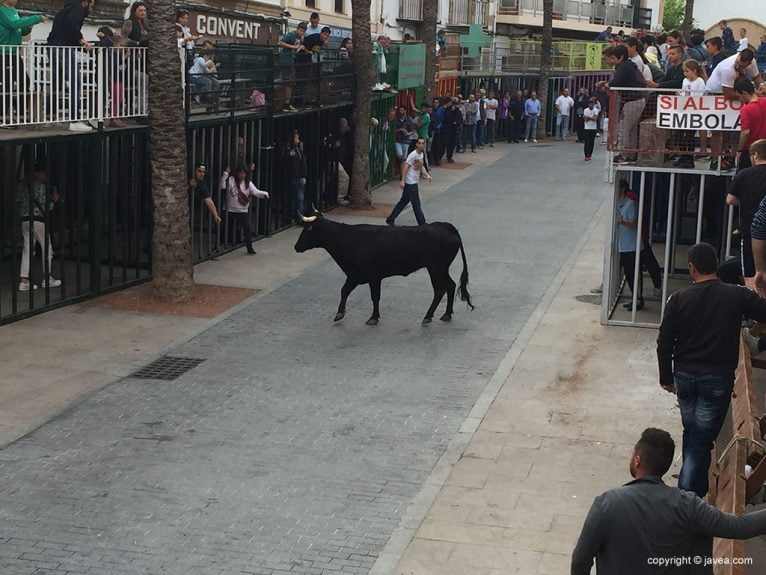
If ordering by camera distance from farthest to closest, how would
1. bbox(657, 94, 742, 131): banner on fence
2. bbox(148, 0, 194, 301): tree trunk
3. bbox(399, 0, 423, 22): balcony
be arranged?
bbox(399, 0, 423, 22): balcony, bbox(148, 0, 194, 301): tree trunk, bbox(657, 94, 742, 131): banner on fence

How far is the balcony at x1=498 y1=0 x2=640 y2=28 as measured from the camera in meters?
54.2

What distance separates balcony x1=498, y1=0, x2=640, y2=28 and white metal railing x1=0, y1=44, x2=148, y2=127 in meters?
38.9

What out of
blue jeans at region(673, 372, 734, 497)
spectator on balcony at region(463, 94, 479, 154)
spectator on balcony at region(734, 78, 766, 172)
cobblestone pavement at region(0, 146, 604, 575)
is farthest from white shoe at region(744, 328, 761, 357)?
spectator on balcony at region(463, 94, 479, 154)

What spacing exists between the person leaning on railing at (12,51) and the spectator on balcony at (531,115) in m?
27.5

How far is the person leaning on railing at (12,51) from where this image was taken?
585 inches

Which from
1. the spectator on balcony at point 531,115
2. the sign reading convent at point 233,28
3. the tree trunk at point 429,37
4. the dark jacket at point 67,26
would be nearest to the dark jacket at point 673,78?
the dark jacket at point 67,26

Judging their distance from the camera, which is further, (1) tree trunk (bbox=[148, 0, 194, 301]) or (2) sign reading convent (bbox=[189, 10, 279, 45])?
(2) sign reading convent (bbox=[189, 10, 279, 45])

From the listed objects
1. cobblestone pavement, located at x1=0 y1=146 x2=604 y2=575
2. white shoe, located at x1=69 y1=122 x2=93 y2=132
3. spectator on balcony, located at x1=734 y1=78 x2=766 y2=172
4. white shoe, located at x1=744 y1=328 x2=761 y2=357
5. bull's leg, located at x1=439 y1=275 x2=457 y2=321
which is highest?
spectator on balcony, located at x1=734 y1=78 x2=766 y2=172

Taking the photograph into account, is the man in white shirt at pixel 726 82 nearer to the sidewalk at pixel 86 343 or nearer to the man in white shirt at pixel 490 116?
the sidewalk at pixel 86 343

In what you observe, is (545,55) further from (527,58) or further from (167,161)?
(167,161)

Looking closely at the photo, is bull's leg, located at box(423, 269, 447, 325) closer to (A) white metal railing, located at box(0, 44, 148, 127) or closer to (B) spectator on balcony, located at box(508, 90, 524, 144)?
(A) white metal railing, located at box(0, 44, 148, 127)

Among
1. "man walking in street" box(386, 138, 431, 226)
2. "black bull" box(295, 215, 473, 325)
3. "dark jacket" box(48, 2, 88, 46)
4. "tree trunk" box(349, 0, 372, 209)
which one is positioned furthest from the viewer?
"tree trunk" box(349, 0, 372, 209)

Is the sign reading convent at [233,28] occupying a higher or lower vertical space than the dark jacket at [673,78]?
higher

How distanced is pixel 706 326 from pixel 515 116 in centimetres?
3399
